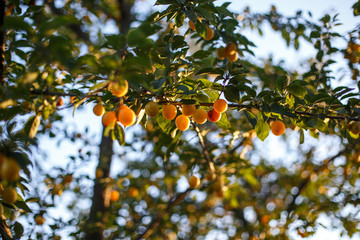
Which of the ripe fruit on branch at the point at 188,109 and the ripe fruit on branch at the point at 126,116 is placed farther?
the ripe fruit on branch at the point at 188,109

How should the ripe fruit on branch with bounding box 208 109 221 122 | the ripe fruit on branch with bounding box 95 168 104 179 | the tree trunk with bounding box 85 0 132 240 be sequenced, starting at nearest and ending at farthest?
the ripe fruit on branch with bounding box 208 109 221 122 → the tree trunk with bounding box 85 0 132 240 → the ripe fruit on branch with bounding box 95 168 104 179

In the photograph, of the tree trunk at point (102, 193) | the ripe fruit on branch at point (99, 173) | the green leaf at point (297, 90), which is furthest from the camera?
the ripe fruit on branch at point (99, 173)

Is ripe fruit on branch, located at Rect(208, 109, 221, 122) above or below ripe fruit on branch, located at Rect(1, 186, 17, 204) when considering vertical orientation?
above

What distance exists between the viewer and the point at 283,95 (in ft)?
4.86

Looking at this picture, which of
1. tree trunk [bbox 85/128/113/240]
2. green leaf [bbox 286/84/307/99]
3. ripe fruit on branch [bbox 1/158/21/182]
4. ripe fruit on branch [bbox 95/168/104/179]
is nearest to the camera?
ripe fruit on branch [bbox 1/158/21/182]

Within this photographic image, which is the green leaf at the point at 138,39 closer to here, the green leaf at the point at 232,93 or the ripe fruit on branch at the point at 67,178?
the green leaf at the point at 232,93

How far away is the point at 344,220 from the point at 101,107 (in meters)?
3.01

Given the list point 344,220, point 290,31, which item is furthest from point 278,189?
point 290,31

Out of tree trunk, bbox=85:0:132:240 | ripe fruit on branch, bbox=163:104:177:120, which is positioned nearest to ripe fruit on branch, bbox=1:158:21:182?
ripe fruit on branch, bbox=163:104:177:120

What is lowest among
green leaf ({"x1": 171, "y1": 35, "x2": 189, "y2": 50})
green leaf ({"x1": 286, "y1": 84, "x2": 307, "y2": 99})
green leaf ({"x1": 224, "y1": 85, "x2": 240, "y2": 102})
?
green leaf ({"x1": 286, "y1": 84, "x2": 307, "y2": 99})

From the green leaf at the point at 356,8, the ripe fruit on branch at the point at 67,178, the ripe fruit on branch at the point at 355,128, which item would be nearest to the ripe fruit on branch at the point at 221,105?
the ripe fruit on branch at the point at 355,128

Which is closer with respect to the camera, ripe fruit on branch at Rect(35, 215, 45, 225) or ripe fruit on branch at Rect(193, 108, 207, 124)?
ripe fruit on branch at Rect(193, 108, 207, 124)

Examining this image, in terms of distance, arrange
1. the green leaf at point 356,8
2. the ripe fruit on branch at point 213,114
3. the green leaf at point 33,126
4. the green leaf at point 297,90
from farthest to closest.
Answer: the green leaf at point 356,8 < the ripe fruit on branch at point 213,114 < the green leaf at point 297,90 < the green leaf at point 33,126

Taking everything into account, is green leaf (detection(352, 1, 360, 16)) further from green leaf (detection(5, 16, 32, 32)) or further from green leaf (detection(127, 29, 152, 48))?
green leaf (detection(5, 16, 32, 32))
